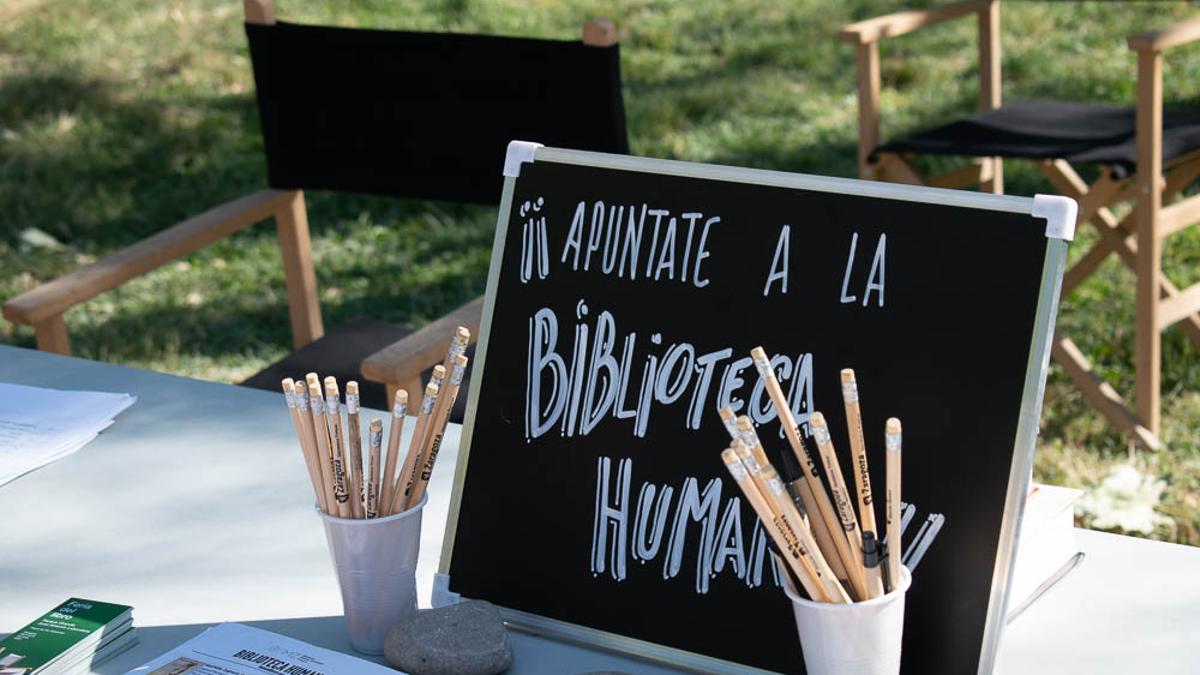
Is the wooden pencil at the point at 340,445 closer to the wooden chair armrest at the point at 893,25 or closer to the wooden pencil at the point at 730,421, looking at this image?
the wooden pencil at the point at 730,421

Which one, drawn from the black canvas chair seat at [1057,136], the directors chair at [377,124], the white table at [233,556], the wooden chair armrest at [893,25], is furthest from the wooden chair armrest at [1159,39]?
the white table at [233,556]

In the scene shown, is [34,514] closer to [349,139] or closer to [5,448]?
[5,448]

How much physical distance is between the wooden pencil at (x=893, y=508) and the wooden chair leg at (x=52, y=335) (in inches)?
60.5

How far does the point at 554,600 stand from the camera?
1.24 m

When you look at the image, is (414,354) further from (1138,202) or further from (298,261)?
(1138,202)

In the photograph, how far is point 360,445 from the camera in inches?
45.2

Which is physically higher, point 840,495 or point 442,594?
point 840,495

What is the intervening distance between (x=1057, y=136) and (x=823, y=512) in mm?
2530

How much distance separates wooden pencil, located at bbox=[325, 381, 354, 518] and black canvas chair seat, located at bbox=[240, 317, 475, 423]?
42.9 inches

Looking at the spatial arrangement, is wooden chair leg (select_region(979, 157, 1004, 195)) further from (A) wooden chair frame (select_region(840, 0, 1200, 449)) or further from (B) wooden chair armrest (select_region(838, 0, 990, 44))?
(B) wooden chair armrest (select_region(838, 0, 990, 44))

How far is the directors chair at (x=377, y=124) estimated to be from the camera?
2418 millimetres

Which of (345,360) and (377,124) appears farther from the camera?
(377,124)

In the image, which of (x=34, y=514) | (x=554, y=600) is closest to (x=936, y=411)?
(x=554, y=600)

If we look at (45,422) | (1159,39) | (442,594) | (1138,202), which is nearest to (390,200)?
(1138,202)
